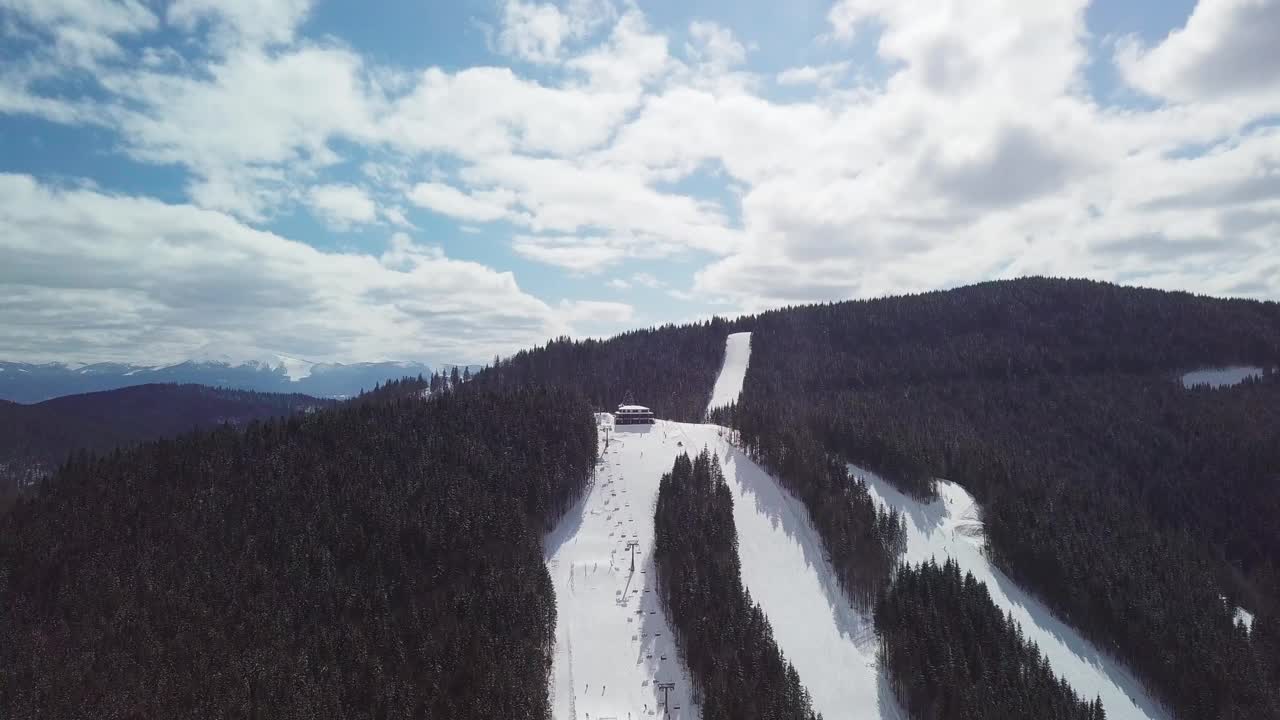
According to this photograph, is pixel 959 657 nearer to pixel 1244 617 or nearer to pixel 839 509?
pixel 839 509

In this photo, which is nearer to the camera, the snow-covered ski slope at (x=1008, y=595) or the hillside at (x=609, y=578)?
the hillside at (x=609, y=578)

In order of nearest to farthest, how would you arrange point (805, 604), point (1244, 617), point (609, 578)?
point (805, 604) → point (609, 578) → point (1244, 617)

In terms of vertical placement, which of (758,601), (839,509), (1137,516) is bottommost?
(758,601)

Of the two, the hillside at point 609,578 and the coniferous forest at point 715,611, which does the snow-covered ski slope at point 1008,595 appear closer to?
the hillside at point 609,578

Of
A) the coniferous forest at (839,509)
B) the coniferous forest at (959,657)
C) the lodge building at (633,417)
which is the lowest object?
the coniferous forest at (959,657)

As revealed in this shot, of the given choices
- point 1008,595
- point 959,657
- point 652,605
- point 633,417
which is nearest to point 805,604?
point 959,657

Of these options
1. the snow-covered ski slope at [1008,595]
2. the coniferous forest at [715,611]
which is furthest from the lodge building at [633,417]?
the snow-covered ski slope at [1008,595]

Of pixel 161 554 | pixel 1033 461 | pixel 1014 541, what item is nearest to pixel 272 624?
pixel 161 554
